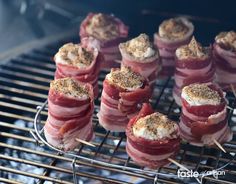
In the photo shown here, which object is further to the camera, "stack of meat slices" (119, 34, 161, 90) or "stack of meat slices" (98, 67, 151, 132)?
"stack of meat slices" (119, 34, 161, 90)

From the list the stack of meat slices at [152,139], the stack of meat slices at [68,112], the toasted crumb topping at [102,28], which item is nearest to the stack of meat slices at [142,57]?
the toasted crumb topping at [102,28]

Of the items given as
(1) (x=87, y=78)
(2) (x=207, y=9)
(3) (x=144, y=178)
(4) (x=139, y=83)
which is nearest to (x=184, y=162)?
(3) (x=144, y=178)

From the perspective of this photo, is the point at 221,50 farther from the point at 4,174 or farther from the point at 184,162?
the point at 4,174

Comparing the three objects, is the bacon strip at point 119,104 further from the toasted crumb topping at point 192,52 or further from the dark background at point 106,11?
the dark background at point 106,11

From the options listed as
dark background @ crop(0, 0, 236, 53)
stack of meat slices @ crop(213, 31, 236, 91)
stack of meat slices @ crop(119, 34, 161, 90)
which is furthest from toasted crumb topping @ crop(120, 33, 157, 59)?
dark background @ crop(0, 0, 236, 53)

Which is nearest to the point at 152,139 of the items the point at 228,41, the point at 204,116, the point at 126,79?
the point at 204,116

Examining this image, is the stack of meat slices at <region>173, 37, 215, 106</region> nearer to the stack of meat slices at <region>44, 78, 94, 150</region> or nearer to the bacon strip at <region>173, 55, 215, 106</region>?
the bacon strip at <region>173, 55, 215, 106</region>
